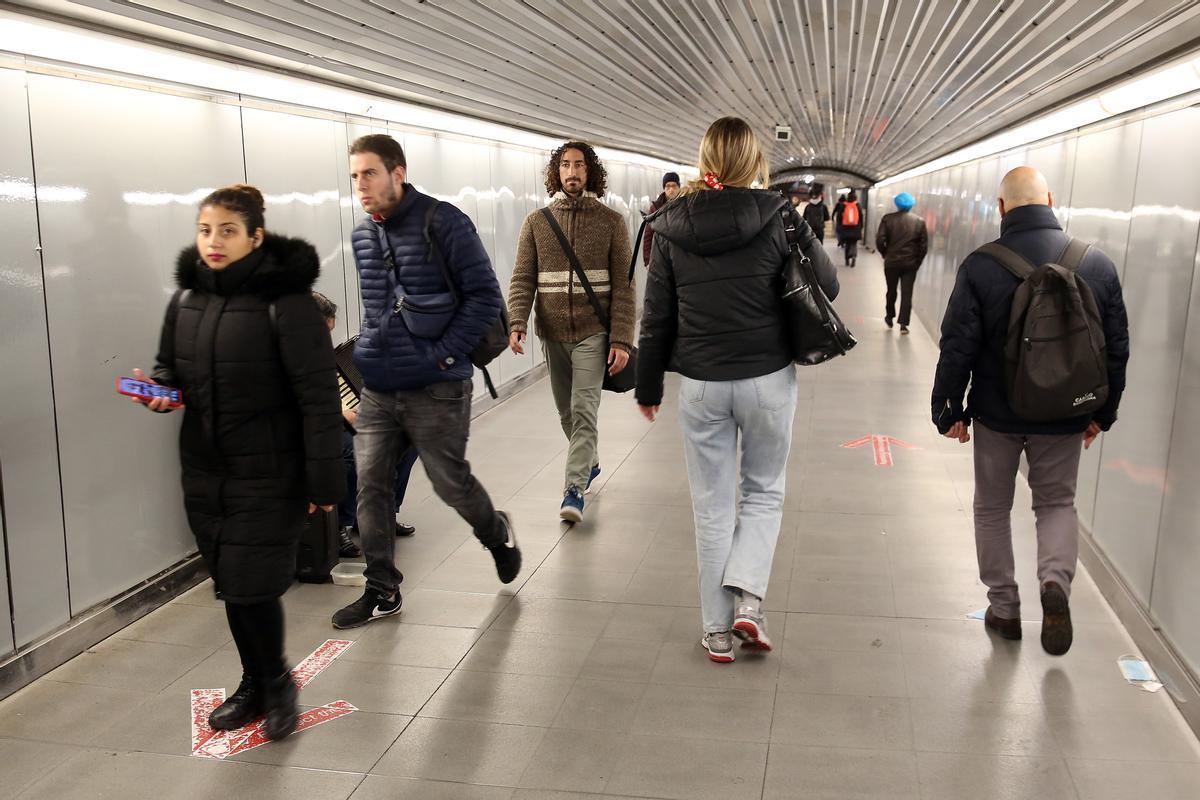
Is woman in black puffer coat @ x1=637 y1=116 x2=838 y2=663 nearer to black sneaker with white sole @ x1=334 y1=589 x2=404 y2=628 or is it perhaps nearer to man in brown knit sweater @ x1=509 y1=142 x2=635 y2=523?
black sneaker with white sole @ x1=334 y1=589 x2=404 y2=628

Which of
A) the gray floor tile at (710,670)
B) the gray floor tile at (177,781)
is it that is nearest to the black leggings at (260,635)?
the gray floor tile at (177,781)

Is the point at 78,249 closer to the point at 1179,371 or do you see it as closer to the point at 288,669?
the point at 288,669

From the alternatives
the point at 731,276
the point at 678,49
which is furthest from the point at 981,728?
the point at 678,49

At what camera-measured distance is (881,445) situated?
7512 millimetres

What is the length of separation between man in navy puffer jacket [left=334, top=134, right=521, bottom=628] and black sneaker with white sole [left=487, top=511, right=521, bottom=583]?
12.2 inches

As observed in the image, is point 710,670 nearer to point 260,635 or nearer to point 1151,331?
point 260,635

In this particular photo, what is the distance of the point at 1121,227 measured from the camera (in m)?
5.06

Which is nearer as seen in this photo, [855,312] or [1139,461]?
[1139,461]

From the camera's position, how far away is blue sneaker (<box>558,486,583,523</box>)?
5.62 metres

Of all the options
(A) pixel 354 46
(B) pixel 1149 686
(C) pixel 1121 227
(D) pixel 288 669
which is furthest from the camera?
(A) pixel 354 46

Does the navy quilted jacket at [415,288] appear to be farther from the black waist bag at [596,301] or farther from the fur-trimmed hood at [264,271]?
the black waist bag at [596,301]

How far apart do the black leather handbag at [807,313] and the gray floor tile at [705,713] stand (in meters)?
1.18

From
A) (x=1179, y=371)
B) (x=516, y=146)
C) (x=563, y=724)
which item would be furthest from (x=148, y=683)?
(x=516, y=146)

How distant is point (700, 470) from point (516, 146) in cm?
714
